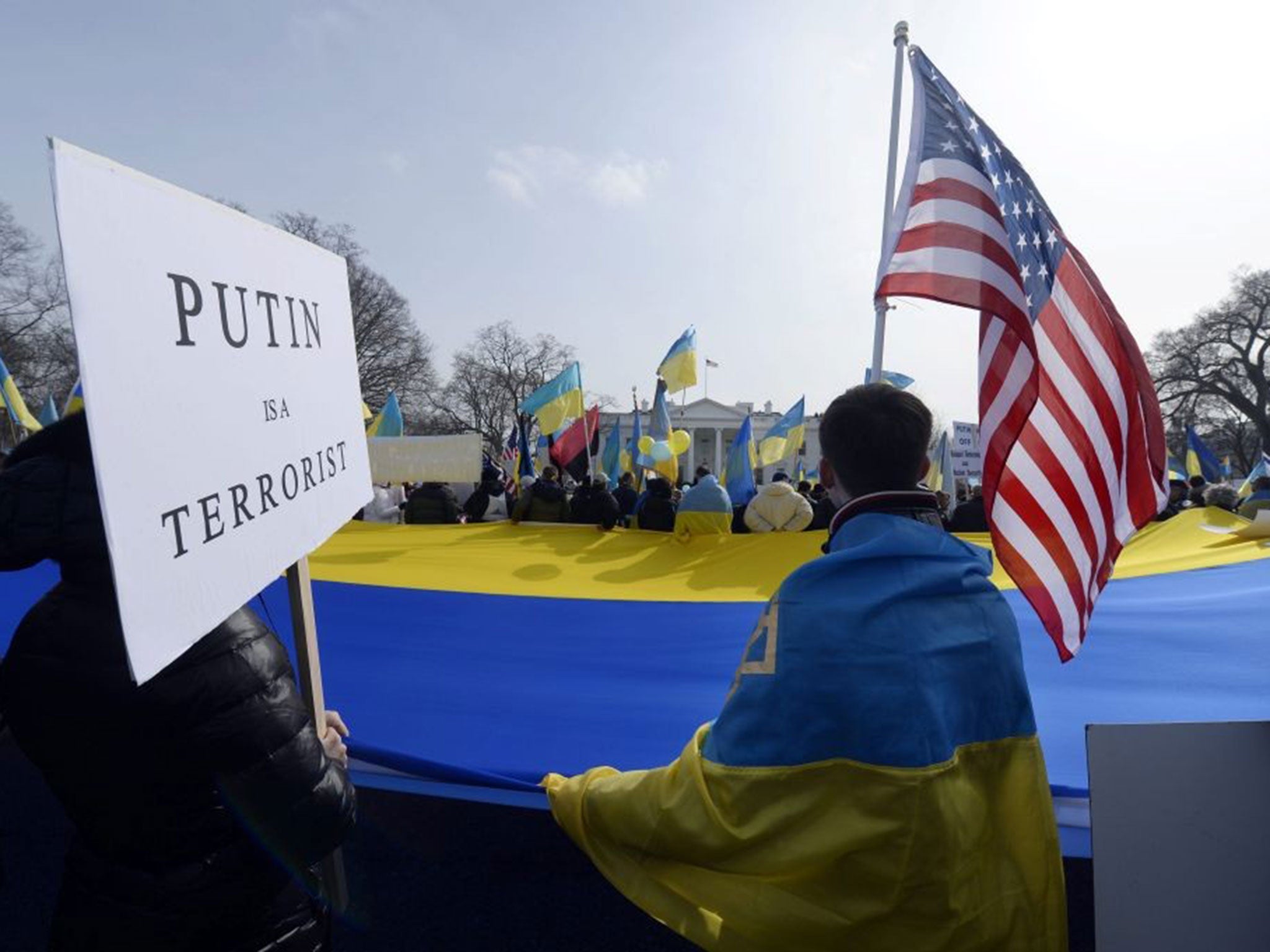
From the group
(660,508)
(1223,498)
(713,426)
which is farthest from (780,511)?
(713,426)

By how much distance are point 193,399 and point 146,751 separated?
612mm

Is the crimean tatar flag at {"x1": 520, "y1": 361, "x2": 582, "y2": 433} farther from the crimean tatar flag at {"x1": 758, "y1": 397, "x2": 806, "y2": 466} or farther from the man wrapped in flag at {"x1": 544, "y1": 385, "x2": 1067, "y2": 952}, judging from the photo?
the man wrapped in flag at {"x1": 544, "y1": 385, "x2": 1067, "y2": 952}

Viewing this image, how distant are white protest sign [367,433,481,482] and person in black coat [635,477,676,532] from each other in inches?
83.2

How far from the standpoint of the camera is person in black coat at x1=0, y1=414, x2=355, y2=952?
1.24m

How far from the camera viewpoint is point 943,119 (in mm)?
2963

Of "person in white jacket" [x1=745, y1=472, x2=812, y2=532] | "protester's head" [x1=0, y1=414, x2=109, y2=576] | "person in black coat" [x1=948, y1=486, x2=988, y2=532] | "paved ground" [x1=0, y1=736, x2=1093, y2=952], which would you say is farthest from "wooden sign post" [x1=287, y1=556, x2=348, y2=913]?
"person in black coat" [x1=948, y1=486, x2=988, y2=532]

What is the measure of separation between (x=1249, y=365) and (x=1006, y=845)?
164ft

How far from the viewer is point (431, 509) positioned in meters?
8.27

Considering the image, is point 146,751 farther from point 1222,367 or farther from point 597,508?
point 1222,367

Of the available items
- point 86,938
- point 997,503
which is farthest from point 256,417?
point 997,503

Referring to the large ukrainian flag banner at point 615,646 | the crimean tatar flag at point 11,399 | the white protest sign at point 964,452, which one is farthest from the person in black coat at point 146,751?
the crimean tatar flag at point 11,399

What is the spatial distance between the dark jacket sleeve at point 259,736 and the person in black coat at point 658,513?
5676mm

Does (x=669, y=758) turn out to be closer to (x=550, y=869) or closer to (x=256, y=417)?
(x=550, y=869)

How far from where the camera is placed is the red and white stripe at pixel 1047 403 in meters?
2.55
